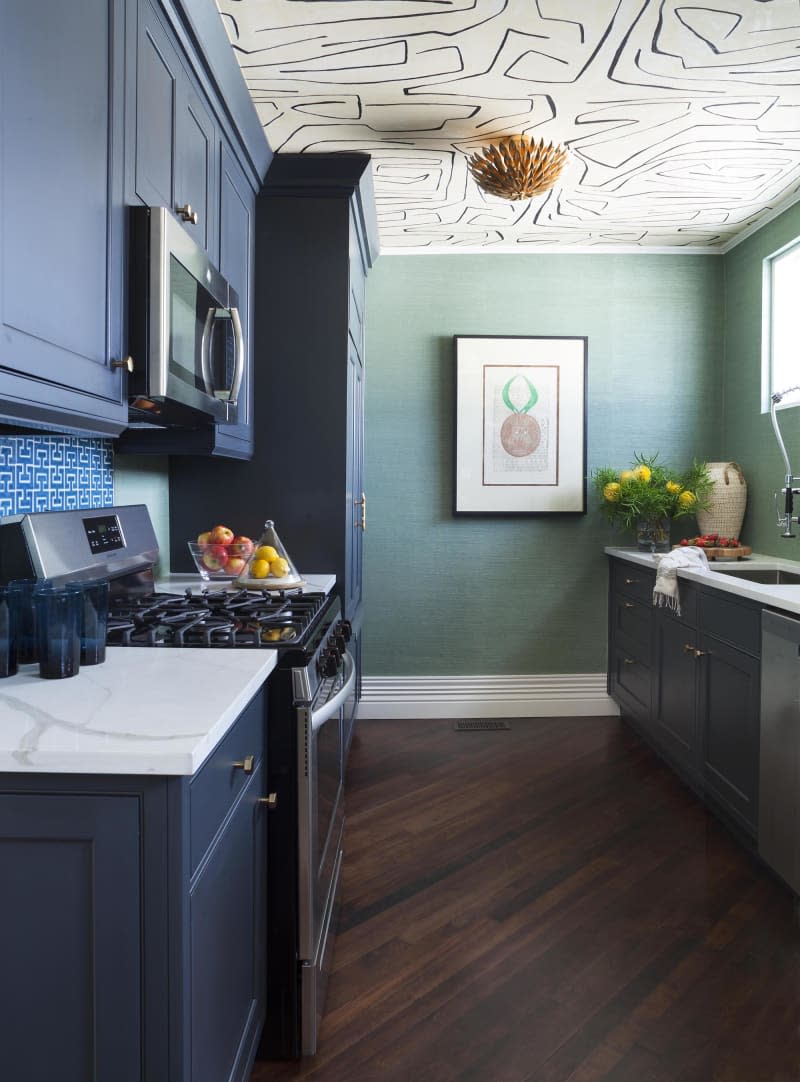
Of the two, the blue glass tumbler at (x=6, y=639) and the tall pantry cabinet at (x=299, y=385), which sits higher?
the tall pantry cabinet at (x=299, y=385)

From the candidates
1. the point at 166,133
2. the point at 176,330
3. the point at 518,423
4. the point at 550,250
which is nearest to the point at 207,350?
the point at 176,330

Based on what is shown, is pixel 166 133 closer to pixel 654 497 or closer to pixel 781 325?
pixel 654 497

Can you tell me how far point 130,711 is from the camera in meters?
1.17

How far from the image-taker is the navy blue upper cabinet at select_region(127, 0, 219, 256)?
1.57 m

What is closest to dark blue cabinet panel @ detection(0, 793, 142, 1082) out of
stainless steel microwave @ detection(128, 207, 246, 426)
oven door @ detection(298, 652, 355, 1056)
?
oven door @ detection(298, 652, 355, 1056)

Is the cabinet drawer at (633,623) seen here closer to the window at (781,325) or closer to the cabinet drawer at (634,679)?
the cabinet drawer at (634,679)

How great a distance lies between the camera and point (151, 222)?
1546 millimetres

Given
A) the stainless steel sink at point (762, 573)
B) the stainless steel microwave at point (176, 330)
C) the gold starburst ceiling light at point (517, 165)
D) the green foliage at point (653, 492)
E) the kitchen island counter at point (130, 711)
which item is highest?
the gold starburst ceiling light at point (517, 165)

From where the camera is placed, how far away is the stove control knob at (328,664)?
71.3 inches

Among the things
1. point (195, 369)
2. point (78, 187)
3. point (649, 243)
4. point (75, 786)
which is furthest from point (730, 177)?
point (75, 786)

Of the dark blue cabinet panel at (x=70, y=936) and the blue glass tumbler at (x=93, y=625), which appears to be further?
the blue glass tumbler at (x=93, y=625)

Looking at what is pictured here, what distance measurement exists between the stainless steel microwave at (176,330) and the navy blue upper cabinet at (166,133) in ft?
0.29

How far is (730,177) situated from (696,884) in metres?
2.62

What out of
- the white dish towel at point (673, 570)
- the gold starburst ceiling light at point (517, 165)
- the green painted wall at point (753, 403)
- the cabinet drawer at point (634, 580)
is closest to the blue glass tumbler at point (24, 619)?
the gold starburst ceiling light at point (517, 165)
